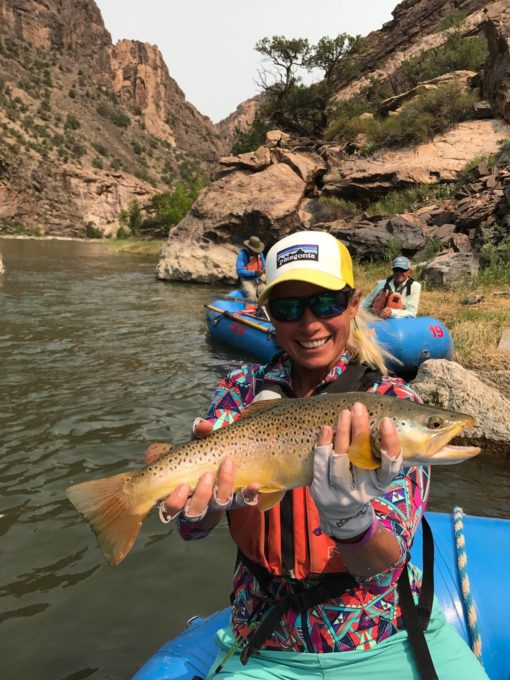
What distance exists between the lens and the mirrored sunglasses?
7.58ft

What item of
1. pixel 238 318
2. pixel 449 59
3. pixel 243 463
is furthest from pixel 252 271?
pixel 449 59

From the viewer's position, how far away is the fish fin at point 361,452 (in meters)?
1.73

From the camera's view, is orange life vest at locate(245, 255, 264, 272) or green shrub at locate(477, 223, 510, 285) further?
orange life vest at locate(245, 255, 264, 272)

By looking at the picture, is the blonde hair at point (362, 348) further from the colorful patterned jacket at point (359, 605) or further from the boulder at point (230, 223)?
the boulder at point (230, 223)

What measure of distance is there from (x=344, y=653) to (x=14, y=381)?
8157mm

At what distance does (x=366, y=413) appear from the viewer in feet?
5.86

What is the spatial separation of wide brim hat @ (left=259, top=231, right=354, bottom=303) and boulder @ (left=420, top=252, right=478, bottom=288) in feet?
37.0

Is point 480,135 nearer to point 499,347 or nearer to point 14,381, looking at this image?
point 499,347

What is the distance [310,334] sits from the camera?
2.32 m

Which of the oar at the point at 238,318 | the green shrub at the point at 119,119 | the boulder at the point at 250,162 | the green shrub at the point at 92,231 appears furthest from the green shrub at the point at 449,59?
the green shrub at the point at 119,119

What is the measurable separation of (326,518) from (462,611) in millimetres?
1538

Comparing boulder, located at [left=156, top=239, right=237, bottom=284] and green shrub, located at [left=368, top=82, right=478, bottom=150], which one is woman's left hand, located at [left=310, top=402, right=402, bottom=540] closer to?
boulder, located at [left=156, top=239, right=237, bottom=284]

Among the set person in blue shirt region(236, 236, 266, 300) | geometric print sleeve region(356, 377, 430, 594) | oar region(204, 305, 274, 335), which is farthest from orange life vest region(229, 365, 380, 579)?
person in blue shirt region(236, 236, 266, 300)

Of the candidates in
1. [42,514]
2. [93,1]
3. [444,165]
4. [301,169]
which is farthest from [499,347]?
[93,1]
